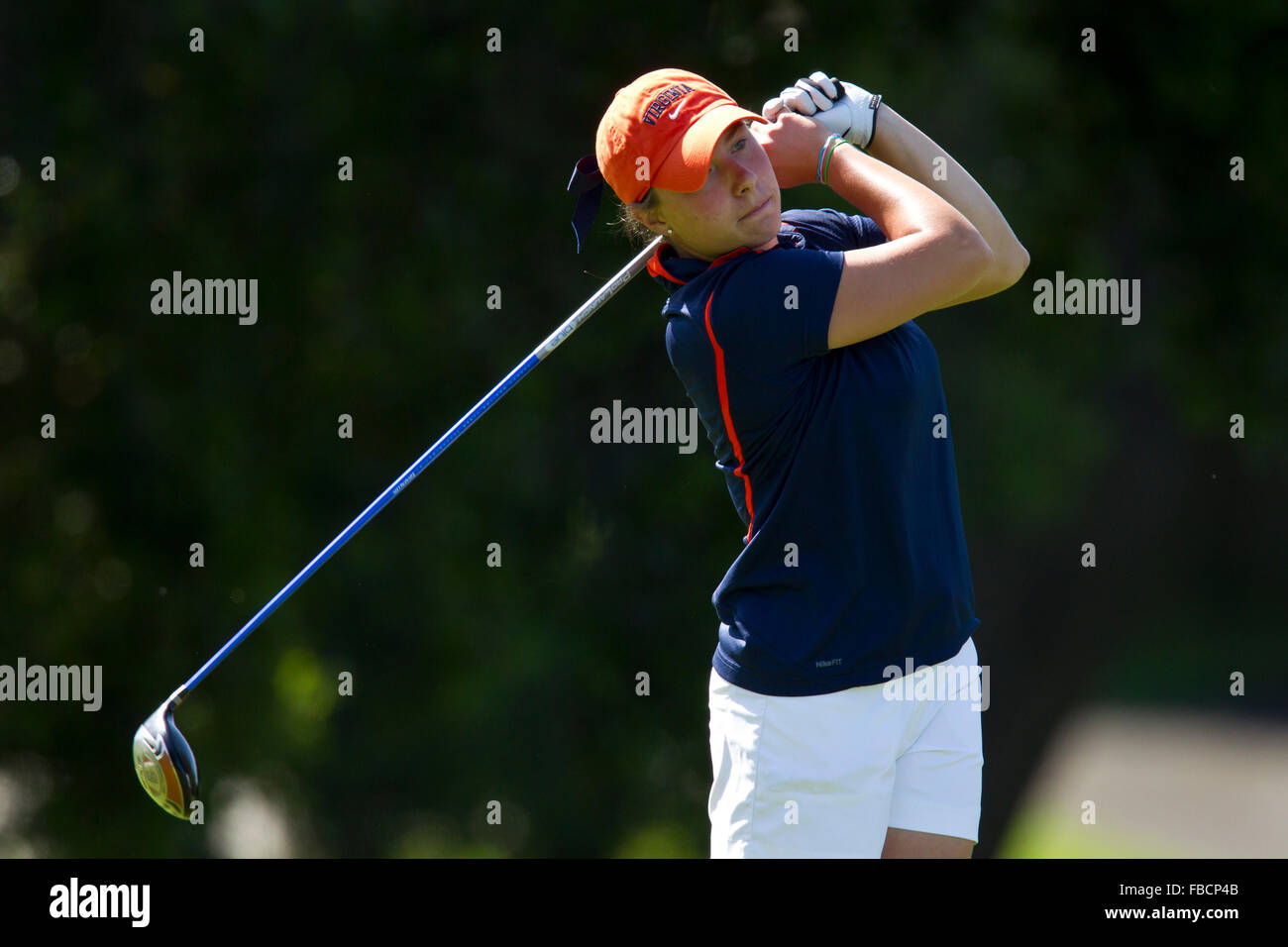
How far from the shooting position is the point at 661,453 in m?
4.96

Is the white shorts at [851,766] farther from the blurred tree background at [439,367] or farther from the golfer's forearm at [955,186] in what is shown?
the blurred tree background at [439,367]

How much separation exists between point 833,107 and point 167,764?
1.82m

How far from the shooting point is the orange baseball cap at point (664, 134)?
2.14m

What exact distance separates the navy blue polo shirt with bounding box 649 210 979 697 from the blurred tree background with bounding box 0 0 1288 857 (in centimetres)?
259

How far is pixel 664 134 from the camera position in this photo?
7.09 ft

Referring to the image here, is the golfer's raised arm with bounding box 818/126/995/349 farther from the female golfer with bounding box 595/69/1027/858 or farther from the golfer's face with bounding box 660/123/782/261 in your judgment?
the golfer's face with bounding box 660/123/782/261

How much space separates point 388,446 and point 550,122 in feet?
4.11

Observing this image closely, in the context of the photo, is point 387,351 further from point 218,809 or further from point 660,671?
point 218,809

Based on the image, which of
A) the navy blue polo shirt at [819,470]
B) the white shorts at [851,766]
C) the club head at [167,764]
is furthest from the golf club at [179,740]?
the white shorts at [851,766]

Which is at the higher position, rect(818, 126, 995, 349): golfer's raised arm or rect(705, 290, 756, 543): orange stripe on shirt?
rect(818, 126, 995, 349): golfer's raised arm

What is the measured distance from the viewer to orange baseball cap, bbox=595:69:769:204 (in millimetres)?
2139

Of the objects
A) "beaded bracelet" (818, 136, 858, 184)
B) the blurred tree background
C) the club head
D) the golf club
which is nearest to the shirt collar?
"beaded bracelet" (818, 136, 858, 184)

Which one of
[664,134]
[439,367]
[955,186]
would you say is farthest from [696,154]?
[439,367]
